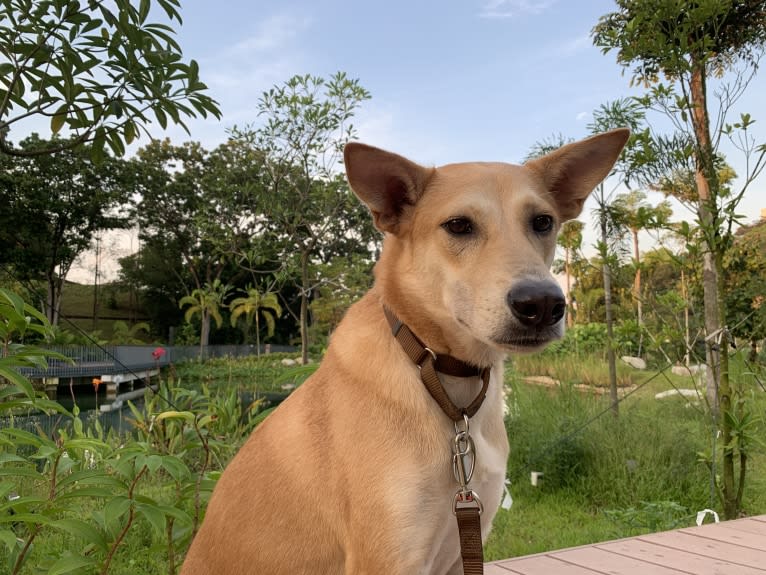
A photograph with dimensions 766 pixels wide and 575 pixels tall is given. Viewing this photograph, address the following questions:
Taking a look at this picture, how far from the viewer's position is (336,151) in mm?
13781

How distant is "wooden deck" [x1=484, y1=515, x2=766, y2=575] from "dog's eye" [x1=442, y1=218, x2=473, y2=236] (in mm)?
1625

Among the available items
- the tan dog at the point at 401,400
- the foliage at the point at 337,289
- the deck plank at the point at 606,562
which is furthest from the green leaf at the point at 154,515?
the foliage at the point at 337,289

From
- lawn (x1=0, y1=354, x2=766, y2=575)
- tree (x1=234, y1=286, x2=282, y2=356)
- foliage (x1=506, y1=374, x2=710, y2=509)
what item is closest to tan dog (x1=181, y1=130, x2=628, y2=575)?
lawn (x1=0, y1=354, x2=766, y2=575)

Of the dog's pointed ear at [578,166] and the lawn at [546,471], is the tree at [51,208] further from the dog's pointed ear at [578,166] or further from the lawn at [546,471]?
the dog's pointed ear at [578,166]

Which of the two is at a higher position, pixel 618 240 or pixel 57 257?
pixel 57 257

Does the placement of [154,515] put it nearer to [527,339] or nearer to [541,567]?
[527,339]

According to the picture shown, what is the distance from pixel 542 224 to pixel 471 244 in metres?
0.27

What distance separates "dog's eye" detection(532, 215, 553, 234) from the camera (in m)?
1.78

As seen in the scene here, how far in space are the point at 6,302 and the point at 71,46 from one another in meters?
0.94

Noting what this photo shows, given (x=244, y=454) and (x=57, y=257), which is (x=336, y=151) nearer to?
(x=244, y=454)

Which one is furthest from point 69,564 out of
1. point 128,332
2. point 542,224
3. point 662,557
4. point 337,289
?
point 128,332

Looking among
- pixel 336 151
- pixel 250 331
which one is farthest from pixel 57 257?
pixel 336 151

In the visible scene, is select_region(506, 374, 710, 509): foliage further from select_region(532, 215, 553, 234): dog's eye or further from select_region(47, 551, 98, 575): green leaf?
select_region(47, 551, 98, 575): green leaf

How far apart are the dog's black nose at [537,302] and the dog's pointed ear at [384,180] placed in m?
0.51
